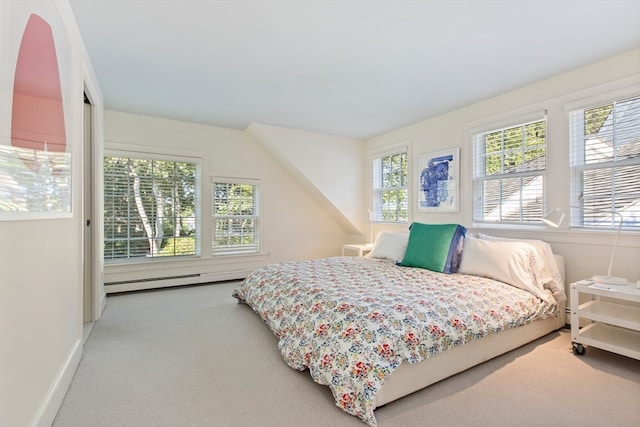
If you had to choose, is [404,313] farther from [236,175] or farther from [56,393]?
[236,175]

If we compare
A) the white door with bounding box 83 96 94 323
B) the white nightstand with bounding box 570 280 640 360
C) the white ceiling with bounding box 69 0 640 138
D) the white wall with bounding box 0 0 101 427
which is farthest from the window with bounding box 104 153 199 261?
the white nightstand with bounding box 570 280 640 360

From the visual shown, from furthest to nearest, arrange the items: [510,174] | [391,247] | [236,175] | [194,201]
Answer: [236,175], [194,201], [391,247], [510,174]

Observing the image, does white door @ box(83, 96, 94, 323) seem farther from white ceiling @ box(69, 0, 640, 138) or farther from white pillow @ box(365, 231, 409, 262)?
white pillow @ box(365, 231, 409, 262)

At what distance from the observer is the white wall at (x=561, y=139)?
7.80 ft

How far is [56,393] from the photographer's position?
1533 millimetres

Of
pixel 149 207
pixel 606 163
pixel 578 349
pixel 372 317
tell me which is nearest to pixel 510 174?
pixel 606 163

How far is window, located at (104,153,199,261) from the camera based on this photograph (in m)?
3.78

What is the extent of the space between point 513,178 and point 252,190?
3.65 m

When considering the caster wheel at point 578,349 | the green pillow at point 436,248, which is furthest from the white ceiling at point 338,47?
the caster wheel at point 578,349

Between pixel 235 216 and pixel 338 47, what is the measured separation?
10.1ft

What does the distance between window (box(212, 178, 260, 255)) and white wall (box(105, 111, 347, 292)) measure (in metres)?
0.12

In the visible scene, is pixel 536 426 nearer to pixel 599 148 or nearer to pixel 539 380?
pixel 539 380

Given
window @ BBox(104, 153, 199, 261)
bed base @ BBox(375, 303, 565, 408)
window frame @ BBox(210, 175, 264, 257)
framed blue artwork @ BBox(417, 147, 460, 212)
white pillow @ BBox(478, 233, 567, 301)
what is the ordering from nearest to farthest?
bed base @ BBox(375, 303, 565, 408) → white pillow @ BBox(478, 233, 567, 301) → framed blue artwork @ BBox(417, 147, 460, 212) → window @ BBox(104, 153, 199, 261) → window frame @ BBox(210, 175, 264, 257)

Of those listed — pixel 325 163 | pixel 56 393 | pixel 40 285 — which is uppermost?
pixel 325 163
